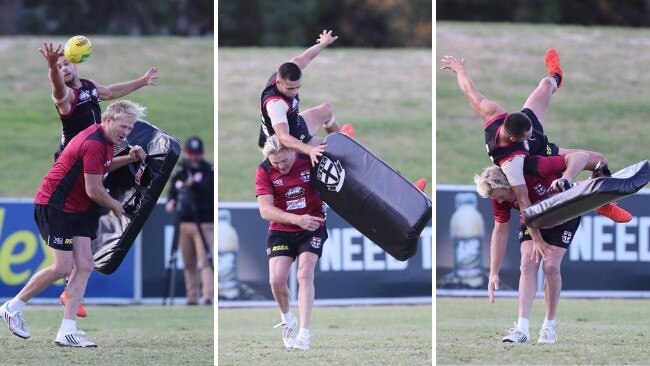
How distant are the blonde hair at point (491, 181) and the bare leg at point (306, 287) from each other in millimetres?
1059

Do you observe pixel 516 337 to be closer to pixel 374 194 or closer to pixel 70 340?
pixel 374 194

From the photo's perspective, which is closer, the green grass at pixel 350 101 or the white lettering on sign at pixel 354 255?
the white lettering on sign at pixel 354 255

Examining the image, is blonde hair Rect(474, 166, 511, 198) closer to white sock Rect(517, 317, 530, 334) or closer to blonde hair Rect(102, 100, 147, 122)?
white sock Rect(517, 317, 530, 334)

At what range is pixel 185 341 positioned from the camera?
7.25 m

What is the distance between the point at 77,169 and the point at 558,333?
3.18 meters

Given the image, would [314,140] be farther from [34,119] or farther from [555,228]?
[34,119]

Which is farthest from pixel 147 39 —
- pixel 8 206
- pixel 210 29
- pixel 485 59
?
pixel 8 206

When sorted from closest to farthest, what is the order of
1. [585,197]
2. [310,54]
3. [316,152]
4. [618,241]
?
1. [585,197]
2. [316,152]
3. [310,54]
4. [618,241]

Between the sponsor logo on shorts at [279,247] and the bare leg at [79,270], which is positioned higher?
the sponsor logo on shorts at [279,247]

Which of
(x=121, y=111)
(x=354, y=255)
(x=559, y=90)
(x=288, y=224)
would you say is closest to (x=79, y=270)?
(x=121, y=111)

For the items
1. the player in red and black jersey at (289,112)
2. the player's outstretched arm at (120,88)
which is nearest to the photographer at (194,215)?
the player's outstretched arm at (120,88)

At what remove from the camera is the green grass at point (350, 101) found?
484 inches

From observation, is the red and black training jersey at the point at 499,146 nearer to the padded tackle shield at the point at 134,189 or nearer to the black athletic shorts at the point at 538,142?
the black athletic shorts at the point at 538,142

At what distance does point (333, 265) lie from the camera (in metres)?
9.46
